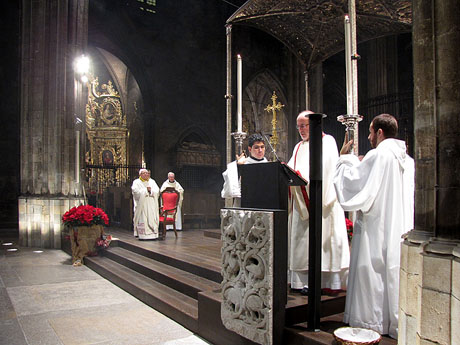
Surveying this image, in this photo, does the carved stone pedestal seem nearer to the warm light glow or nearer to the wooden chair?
the wooden chair

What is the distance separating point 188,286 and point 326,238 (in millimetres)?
1953

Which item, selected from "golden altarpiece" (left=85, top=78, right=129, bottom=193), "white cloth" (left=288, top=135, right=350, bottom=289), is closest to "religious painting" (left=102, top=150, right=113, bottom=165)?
"golden altarpiece" (left=85, top=78, right=129, bottom=193)

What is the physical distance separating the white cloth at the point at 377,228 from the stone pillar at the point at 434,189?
709mm

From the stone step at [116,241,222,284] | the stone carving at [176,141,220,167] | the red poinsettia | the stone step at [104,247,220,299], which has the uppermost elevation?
the stone carving at [176,141,220,167]

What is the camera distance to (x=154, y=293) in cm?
493

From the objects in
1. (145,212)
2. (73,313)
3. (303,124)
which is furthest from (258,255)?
(145,212)

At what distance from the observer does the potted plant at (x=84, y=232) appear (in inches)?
298

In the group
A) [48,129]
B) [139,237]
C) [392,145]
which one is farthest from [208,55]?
[392,145]

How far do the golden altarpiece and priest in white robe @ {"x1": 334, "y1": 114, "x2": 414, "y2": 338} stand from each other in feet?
50.4

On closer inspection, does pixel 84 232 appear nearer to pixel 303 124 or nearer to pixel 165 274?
pixel 165 274

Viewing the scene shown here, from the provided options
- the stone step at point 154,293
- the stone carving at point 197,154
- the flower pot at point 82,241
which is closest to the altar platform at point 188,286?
the stone step at point 154,293

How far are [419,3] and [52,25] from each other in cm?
946

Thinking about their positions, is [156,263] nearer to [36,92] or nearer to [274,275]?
[274,275]

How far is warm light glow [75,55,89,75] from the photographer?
950cm
